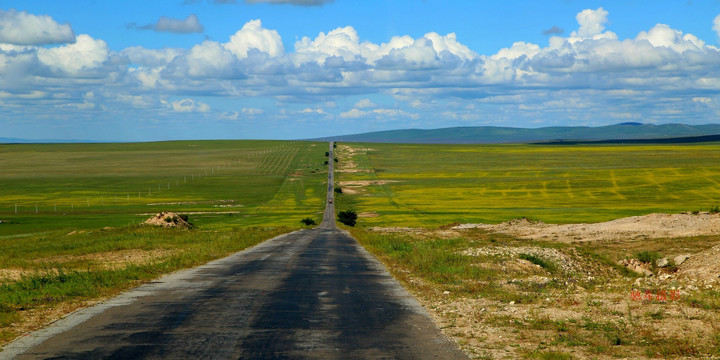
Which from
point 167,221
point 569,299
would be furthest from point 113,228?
point 569,299

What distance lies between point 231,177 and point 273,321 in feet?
583

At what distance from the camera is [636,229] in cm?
5125

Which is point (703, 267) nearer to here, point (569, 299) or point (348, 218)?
point (569, 299)

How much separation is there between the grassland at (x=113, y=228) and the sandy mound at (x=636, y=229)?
81.7ft

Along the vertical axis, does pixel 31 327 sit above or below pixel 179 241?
above

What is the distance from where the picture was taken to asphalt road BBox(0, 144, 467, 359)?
46.0ft

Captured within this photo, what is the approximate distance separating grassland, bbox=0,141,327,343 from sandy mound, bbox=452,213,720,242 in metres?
24.9

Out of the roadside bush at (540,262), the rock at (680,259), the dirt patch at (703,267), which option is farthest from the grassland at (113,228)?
the rock at (680,259)

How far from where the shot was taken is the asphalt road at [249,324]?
551 inches

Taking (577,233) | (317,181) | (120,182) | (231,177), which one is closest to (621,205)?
(577,233)

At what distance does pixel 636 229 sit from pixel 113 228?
5309 cm

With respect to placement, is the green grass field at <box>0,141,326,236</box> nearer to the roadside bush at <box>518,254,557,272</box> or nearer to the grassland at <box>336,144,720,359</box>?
the grassland at <box>336,144,720,359</box>

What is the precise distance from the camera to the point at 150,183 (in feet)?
592

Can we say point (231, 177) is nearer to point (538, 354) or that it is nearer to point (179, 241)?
point (179, 241)
